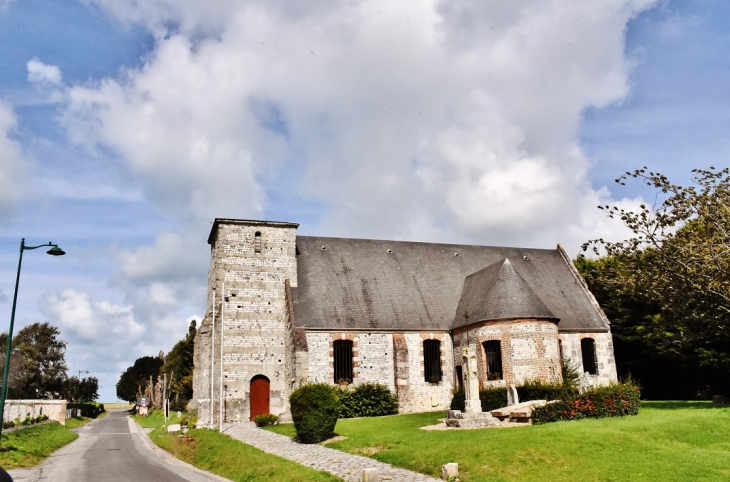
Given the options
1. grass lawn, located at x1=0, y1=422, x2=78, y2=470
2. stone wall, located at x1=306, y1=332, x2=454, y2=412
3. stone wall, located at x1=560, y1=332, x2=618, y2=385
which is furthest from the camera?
stone wall, located at x1=560, y1=332, x2=618, y2=385

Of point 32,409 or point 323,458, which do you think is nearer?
point 323,458

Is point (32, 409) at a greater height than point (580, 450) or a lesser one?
greater

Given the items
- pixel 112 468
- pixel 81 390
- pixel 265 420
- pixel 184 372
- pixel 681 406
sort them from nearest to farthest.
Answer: pixel 112 468 → pixel 681 406 → pixel 265 420 → pixel 184 372 → pixel 81 390

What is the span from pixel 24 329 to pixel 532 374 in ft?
226

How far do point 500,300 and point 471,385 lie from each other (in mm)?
7489

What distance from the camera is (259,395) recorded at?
28.8 meters

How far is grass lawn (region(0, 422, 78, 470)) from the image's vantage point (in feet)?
62.4

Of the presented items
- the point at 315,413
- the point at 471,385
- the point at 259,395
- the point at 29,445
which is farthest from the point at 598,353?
the point at 29,445

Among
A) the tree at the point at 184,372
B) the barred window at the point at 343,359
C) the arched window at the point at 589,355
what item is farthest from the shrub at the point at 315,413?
the tree at the point at 184,372

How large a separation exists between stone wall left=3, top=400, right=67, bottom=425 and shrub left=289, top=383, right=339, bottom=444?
65.9ft

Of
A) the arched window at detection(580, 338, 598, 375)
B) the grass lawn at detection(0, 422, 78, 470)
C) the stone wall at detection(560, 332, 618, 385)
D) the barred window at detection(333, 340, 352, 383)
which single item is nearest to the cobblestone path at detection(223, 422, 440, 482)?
the barred window at detection(333, 340, 352, 383)

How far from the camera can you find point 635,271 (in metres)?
23.9

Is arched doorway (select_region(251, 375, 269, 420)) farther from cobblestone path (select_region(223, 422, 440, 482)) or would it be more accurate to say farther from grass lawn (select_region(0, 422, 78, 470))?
grass lawn (select_region(0, 422, 78, 470))

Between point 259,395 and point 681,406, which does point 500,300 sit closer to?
point 681,406
